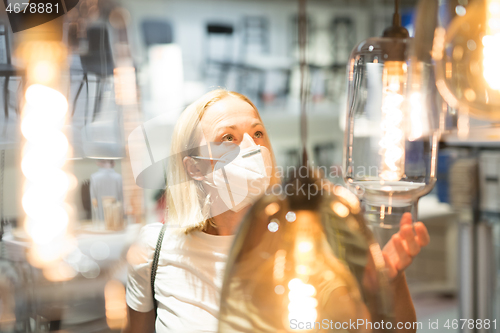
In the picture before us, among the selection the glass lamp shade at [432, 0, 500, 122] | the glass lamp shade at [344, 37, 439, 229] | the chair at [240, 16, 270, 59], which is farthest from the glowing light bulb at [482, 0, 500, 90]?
the chair at [240, 16, 270, 59]

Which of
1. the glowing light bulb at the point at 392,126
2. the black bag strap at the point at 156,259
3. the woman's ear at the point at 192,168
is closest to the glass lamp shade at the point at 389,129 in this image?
the glowing light bulb at the point at 392,126

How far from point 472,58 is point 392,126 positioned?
0.55ft

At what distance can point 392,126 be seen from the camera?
1.77 feet

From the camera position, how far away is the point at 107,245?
59 cm

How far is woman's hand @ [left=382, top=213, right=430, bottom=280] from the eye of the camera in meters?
0.55

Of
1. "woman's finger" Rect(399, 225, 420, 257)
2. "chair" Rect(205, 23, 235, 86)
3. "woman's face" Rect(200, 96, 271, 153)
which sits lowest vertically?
"woman's finger" Rect(399, 225, 420, 257)

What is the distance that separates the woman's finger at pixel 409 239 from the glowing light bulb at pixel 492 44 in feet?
0.80

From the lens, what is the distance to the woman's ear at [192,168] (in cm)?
58

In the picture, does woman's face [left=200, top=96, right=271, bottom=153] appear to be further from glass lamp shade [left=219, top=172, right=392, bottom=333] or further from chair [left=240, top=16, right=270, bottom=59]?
chair [left=240, top=16, right=270, bottom=59]

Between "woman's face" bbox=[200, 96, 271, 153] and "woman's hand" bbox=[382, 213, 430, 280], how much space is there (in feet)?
0.79

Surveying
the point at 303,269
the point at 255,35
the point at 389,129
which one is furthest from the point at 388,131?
the point at 255,35

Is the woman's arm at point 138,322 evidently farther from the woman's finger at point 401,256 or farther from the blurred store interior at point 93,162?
the woman's finger at point 401,256

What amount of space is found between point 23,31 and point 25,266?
1.11 feet

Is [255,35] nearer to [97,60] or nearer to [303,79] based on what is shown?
[97,60]
